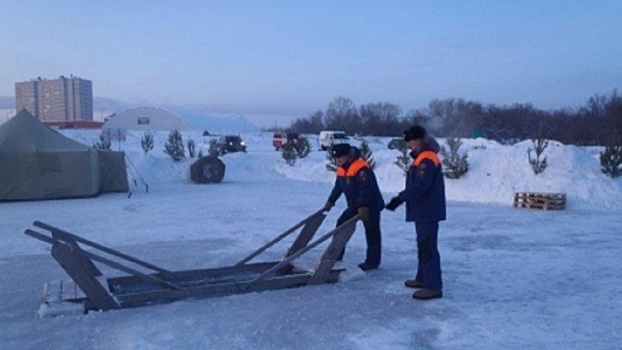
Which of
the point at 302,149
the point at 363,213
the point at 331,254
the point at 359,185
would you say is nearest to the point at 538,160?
the point at 359,185

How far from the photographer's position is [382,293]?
6.74 metres

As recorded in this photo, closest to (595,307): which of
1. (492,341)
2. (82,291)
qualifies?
(492,341)

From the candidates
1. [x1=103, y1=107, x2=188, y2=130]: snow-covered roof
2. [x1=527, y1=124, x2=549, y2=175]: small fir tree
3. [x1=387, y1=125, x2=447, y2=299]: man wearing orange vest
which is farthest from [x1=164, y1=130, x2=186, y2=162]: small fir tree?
[x1=103, y1=107, x2=188, y2=130]: snow-covered roof

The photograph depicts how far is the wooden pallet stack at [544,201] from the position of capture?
47.6 feet

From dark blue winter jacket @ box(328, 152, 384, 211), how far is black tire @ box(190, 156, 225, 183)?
52.1 feet

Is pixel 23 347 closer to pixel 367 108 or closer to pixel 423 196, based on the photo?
pixel 423 196

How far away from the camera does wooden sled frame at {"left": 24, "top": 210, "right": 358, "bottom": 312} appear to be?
614 cm

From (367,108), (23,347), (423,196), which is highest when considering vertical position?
(367,108)

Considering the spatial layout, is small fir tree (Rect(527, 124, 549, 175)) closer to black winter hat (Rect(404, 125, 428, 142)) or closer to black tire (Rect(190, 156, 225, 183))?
black winter hat (Rect(404, 125, 428, 142))

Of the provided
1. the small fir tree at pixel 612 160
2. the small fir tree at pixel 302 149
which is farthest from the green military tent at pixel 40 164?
the small fir tree at pixel 612 160

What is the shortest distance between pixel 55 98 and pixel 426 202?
118 meters

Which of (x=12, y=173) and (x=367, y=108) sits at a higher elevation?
(x=367, y=108)

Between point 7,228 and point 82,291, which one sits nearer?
point 82,291

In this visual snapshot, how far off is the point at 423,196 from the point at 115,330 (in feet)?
11.0
